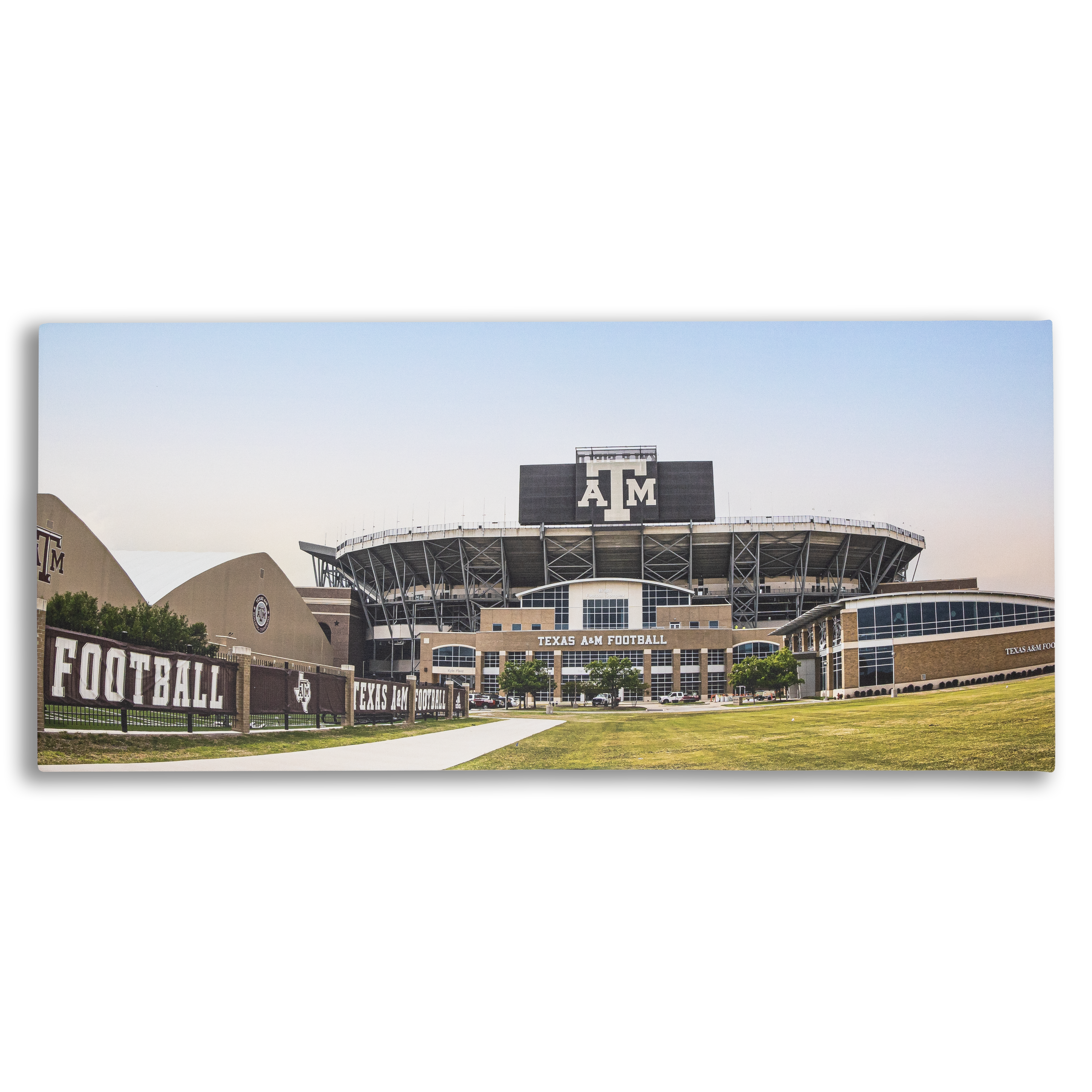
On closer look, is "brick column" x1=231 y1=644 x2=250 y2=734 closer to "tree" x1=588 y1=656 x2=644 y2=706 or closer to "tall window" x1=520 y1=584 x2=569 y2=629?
"tall window" x1=520 y1=584 x2=569 y2=629

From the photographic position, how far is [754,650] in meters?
11.8

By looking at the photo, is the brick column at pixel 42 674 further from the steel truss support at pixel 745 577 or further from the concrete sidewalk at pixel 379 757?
the steel truss support at pixel 745 577

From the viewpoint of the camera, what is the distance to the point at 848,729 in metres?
10.5

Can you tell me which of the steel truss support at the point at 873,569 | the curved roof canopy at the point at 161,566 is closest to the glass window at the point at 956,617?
the steel truss support at the point at 873,569

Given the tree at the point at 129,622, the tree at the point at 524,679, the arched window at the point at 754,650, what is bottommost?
the tree at the point at 524,679

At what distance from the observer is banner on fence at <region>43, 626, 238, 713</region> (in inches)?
398

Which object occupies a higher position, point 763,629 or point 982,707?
point 763,629

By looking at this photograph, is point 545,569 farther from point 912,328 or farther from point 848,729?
point 912,328

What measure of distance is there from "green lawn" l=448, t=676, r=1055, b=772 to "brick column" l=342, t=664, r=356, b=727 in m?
2.53

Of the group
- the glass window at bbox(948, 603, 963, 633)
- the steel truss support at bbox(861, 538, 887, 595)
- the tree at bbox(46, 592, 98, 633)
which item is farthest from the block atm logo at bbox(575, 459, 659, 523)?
the tree at bbox(46, 592, 98, 633)

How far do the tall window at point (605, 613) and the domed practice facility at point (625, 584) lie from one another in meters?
0.02

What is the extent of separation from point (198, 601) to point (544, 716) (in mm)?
4856

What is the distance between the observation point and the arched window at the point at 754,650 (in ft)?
38.4

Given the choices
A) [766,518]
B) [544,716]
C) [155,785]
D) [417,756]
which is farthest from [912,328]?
[155,785]
